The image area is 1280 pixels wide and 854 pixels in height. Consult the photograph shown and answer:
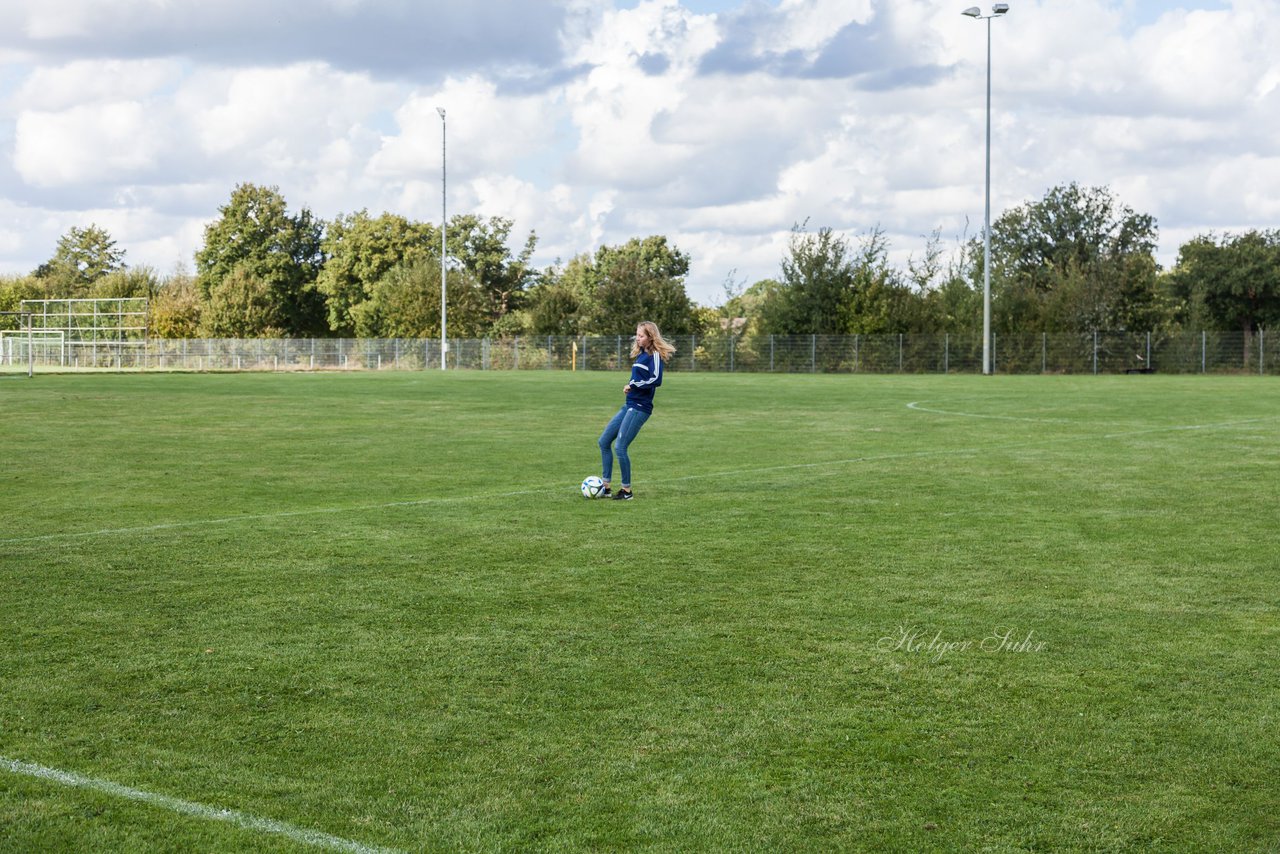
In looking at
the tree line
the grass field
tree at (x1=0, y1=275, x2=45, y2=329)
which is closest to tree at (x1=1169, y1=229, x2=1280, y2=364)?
the tree line

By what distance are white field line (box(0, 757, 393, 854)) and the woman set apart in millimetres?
8211

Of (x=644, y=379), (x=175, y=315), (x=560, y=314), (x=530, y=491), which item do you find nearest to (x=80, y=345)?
(x=175, y=315)

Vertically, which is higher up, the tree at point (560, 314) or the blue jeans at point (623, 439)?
the tree at point (560, 314)

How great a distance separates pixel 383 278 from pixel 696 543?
8125cm

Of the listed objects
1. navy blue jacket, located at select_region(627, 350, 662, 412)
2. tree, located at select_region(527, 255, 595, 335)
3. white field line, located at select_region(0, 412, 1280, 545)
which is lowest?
white field line, located at select_region(0, 412, 1280, 545)

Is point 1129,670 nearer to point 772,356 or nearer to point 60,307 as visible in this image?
point 772,356

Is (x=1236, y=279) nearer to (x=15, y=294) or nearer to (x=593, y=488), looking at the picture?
(x=593, y=488)

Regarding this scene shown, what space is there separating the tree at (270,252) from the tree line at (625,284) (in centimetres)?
11

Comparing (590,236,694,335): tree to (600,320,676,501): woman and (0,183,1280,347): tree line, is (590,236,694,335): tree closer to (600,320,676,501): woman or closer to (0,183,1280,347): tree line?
(0,183,1280,347): tree line

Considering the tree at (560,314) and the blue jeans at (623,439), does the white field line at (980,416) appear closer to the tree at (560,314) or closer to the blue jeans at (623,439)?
the blue jeans at (623,439)

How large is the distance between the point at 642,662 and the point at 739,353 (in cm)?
6118

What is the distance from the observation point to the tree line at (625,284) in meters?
64.8

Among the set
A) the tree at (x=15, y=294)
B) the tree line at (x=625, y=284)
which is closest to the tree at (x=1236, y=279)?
the tree line at (x=625, y=284)

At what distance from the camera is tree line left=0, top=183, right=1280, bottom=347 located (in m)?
64.8
